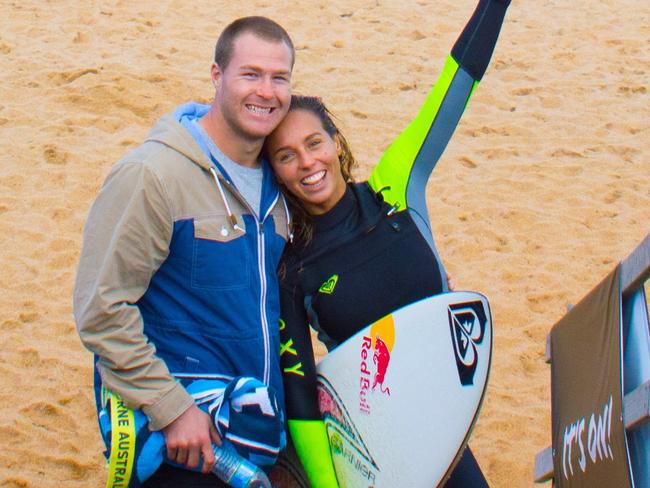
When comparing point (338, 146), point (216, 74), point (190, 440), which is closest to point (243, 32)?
point (216, 74)

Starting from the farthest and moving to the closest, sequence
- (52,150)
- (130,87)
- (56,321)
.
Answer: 1. (130,87)
2. (52,150)
3. (56,321)

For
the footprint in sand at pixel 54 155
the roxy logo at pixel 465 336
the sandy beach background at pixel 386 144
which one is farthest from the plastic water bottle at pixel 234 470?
the footprint in sand at pixel 54 155

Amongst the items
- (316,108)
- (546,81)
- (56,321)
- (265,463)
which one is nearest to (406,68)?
(546,81)

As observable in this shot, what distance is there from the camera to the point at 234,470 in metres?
2.69

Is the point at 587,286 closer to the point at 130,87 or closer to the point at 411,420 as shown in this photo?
the point at 411,420

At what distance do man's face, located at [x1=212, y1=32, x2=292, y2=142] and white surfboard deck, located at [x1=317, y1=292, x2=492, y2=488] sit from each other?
0.66 metres

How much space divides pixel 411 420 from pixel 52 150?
14.7 ft

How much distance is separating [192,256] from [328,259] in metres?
0.49

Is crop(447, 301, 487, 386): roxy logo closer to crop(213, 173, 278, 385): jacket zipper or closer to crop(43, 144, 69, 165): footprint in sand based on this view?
crop(213, 173, 278, 385): jacket zipper

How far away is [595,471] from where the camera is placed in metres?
2.72

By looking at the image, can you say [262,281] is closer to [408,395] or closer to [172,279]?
[172,279]

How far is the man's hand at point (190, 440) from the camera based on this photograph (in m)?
2.62

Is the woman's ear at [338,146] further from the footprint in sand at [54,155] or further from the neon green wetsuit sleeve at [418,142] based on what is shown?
the footprint in sand at [54,155]

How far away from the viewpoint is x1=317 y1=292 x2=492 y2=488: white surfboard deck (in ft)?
9.61
